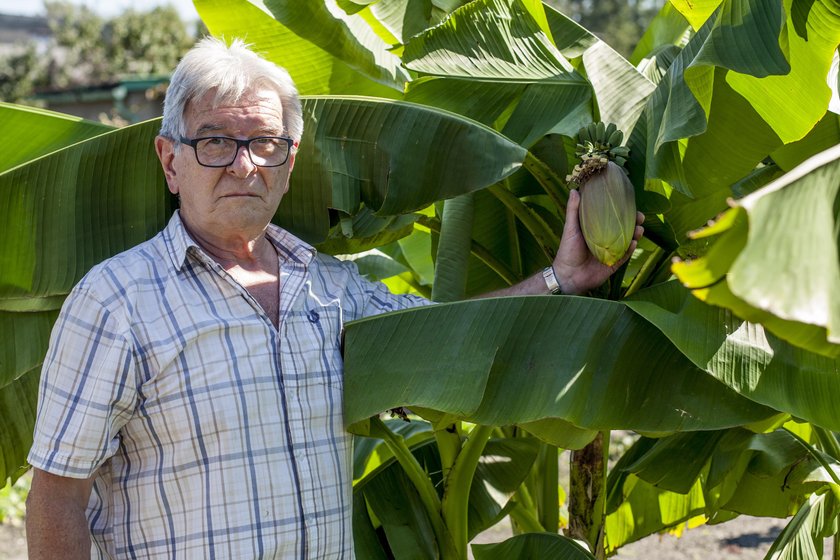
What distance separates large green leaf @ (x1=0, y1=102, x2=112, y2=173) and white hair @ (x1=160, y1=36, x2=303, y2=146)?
473 mm

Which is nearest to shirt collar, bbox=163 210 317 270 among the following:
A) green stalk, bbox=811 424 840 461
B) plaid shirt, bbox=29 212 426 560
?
plaid shirt, bbox=29 212 426 560

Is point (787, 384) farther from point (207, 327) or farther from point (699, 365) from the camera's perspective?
point (207, 327)

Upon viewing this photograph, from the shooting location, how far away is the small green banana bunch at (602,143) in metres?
2.19

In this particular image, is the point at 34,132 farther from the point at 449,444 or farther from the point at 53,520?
the point at 449,444

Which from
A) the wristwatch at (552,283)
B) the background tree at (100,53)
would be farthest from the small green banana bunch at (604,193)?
the background tree at (100,53)

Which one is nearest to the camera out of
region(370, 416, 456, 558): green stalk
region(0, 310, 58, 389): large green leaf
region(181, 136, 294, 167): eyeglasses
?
region(181, 136, 294, 167): eyeglasses

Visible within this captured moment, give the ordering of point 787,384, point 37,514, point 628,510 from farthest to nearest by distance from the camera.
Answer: point 628,510
point 787,384
point 37,514

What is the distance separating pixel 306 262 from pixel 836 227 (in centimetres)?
123

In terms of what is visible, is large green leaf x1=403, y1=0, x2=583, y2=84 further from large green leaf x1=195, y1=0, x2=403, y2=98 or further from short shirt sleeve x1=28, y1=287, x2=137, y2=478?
short shirt sleeve x1=28, y1=287, x2=137, y2=478

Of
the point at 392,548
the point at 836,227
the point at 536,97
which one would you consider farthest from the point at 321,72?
the point at 836,227

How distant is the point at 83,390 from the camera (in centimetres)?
194

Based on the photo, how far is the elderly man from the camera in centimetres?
196

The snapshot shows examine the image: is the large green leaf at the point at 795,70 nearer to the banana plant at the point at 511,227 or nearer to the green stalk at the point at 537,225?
the banana plant at the point at 511,227

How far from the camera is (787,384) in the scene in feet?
6.85
